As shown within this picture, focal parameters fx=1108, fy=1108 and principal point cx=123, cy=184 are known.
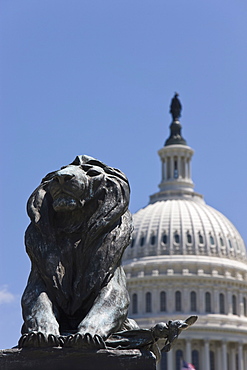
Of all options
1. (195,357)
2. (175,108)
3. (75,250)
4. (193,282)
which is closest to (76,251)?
(75,250)

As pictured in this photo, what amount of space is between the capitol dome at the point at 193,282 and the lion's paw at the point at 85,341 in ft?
357

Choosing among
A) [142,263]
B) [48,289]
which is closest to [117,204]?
[48,289]

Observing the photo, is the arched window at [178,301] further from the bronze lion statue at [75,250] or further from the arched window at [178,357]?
the bronze lion statue at [75,250]

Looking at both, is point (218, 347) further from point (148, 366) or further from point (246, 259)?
point (148, 366)

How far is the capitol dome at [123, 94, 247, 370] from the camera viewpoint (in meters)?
120

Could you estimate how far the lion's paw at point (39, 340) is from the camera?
6.94m

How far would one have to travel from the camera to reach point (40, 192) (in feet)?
25.4

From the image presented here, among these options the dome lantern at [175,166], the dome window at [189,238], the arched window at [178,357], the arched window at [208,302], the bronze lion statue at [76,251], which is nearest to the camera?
the bronze lion statue at [76,251]

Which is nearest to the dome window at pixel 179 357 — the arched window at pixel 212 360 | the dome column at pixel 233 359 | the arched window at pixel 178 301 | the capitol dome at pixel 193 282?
the capitol dome at pixel 193 282

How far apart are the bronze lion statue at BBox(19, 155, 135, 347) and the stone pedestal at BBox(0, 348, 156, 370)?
0.45 m

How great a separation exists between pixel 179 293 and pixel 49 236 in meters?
115

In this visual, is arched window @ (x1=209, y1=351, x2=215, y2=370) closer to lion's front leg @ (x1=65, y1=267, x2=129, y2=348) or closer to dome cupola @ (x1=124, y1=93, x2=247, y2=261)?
dome cupola @ (x1=124, y1=93, x2=247, y2=261)

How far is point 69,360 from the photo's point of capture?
6.92 metres

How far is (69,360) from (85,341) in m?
0.15
